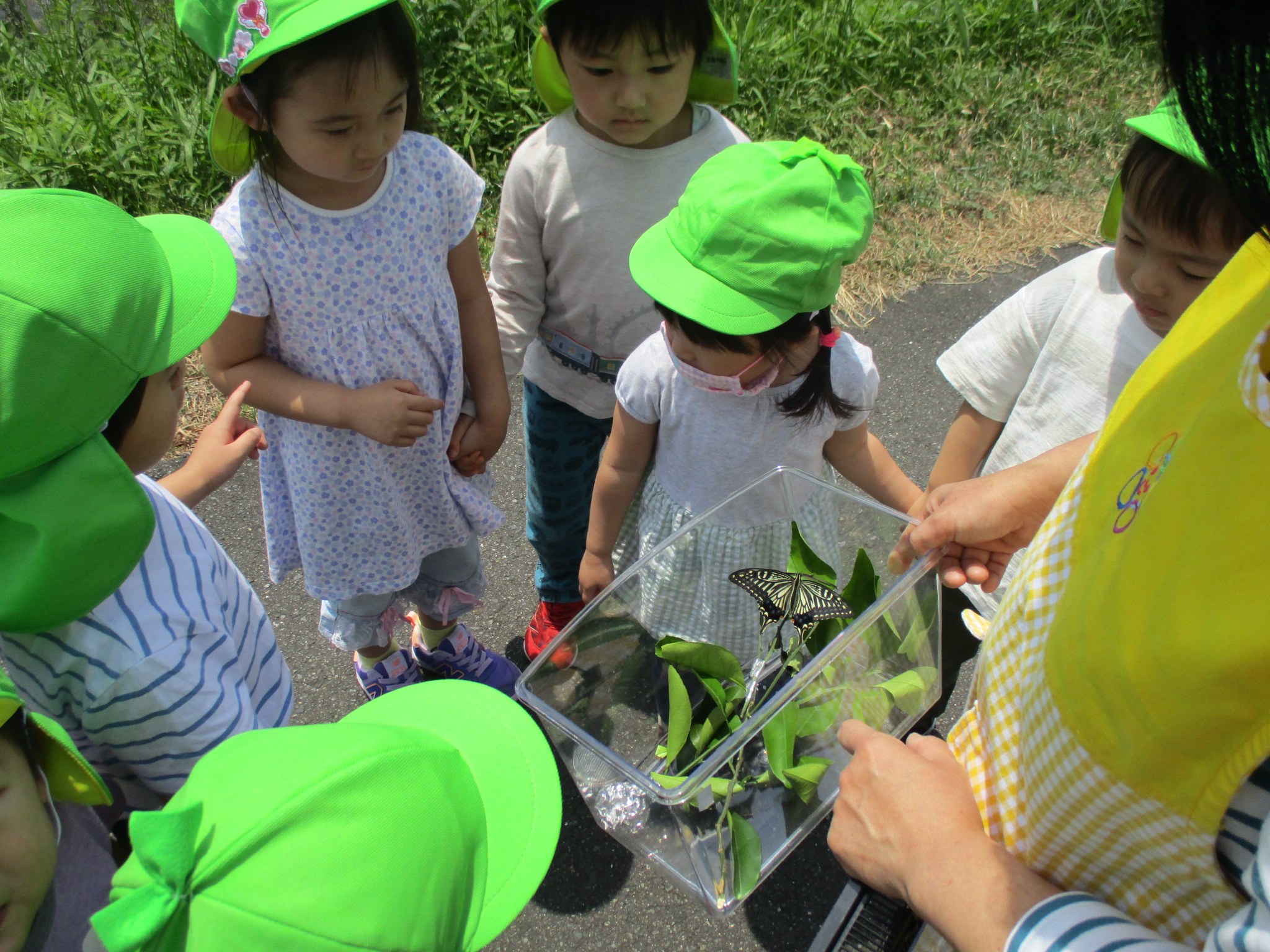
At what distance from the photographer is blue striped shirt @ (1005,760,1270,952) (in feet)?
1.73

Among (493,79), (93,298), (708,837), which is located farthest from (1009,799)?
(493,79)

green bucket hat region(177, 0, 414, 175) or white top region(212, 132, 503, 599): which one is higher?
green bucket hat region(177, 0, 414, 175)

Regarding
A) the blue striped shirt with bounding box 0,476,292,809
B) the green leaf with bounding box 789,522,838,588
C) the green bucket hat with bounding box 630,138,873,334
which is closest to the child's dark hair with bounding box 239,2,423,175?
the green bucket hat with bounding box 630,138,873,334

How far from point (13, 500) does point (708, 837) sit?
0.83 m

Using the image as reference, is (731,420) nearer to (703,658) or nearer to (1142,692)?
(703,658)

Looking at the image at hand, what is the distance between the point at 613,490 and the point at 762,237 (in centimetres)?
57

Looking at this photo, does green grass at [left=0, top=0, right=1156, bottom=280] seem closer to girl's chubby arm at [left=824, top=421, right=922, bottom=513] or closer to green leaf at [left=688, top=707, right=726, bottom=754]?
girl's chubby arm at [left=824, top=421, right=922, bottom=513]

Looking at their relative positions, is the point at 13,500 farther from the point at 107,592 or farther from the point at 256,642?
the point at 256,642

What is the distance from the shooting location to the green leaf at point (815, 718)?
1.01 metres

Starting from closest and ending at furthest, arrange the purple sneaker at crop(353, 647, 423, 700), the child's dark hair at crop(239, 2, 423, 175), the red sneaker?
the child's dark hair at crop(239, 2, 423, 175) → the purple sneaker at crop(353, 647, 423, 700) → the red sneaker

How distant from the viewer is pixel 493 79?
3404 mm

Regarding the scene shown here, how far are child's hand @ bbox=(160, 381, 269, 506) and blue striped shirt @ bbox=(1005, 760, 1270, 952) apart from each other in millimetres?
1245

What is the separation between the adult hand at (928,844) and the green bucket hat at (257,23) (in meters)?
1.19

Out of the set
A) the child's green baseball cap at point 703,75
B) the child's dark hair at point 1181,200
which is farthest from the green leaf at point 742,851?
the child's green baseball cap at point 703,75
